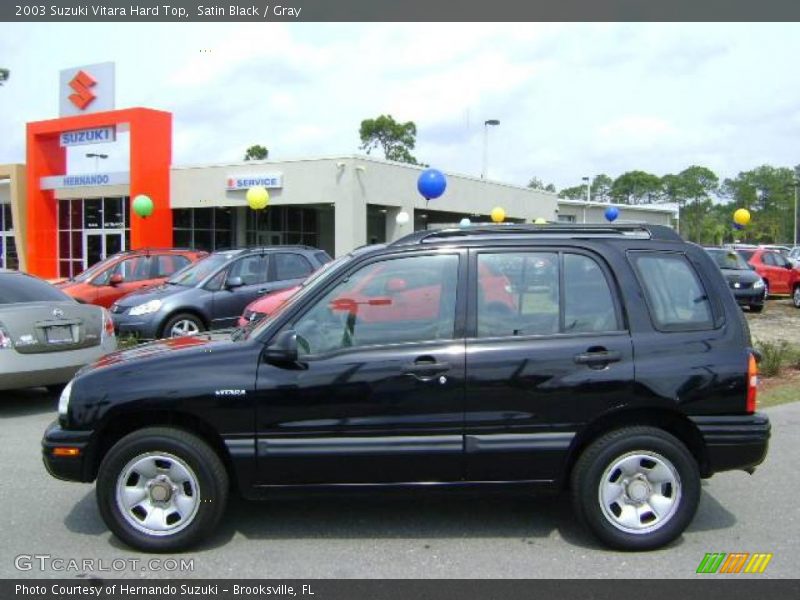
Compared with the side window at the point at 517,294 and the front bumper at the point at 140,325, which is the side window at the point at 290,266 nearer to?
the front bumper at the point at 140,325

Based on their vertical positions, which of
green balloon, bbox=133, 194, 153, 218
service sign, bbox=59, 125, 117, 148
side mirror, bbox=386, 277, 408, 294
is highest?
service sign, bbox=59, 125, 117, 148

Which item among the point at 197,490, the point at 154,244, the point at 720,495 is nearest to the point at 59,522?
the point at 197,490

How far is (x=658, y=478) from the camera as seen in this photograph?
4234 mm

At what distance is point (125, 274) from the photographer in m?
14.3

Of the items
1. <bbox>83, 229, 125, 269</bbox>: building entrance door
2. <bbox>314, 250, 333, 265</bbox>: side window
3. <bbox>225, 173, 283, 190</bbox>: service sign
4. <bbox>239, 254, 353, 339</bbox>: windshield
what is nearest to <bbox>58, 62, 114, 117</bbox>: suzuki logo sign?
<bbox>83, 229, 125, 269</bbox>: building entrance door

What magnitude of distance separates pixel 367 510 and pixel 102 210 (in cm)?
2725

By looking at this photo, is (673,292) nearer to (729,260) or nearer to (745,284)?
(745,284)

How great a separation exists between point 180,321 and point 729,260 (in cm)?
1475

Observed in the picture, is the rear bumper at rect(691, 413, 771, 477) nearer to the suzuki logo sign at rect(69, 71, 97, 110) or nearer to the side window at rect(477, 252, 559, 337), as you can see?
the side window at rect(477, 252, 559, 337)

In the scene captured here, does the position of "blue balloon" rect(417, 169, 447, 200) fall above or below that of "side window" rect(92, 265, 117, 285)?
above

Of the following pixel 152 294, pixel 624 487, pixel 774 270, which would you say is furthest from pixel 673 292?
pixel 774 270

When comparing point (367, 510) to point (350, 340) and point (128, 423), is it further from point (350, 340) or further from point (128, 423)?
point (128, 423)

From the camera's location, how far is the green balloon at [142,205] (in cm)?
2540

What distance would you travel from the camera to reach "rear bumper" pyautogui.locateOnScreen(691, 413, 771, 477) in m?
4.23
